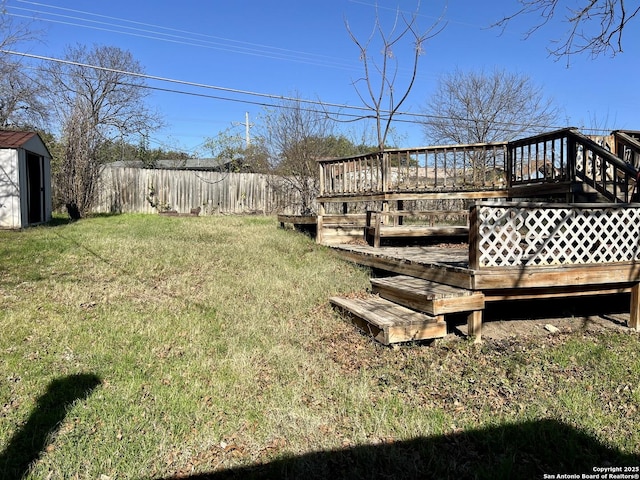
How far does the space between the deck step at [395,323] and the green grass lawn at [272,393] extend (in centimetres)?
12

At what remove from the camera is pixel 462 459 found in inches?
98.3

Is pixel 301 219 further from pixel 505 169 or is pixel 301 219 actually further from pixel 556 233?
pixel 556 233

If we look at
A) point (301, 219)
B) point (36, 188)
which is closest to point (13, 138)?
point (36, 188)

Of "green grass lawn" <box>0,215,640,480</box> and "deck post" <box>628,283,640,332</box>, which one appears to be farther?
"deck post" <box>628,283,640,332</box>

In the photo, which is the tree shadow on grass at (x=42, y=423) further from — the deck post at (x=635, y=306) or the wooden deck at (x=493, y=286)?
the deck post at (x=635, y=306)

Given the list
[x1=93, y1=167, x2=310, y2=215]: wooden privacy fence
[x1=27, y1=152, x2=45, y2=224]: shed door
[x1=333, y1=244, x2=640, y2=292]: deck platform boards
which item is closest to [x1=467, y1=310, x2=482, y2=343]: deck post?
[x1=333, y1=244, x2=640, y2=292]: deck platform boards

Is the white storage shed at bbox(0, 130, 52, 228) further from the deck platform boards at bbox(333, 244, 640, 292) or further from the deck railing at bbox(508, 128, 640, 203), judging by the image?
the deck railing at bbox(508, 128, 640, 203)

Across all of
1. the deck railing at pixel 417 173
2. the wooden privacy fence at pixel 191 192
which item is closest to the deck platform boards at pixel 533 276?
the deck railing at pixel 417 173

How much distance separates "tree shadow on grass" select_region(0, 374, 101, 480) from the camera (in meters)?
2.33

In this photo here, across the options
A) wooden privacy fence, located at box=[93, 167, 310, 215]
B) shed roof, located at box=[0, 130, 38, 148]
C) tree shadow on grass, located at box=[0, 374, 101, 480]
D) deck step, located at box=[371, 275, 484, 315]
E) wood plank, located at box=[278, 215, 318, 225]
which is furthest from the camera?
wooden privacy fence, located at box=[93, 167, 310, 215]

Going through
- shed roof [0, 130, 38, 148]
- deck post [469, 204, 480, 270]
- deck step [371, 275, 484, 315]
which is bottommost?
deck step [371, 275, 484, 315]

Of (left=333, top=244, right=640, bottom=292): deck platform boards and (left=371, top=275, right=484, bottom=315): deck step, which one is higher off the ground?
(left=333, top=244, right=640, bottom=292): deck platform boards

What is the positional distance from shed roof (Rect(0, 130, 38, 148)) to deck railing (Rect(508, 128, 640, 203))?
10972mm

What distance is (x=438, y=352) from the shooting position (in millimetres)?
4055
